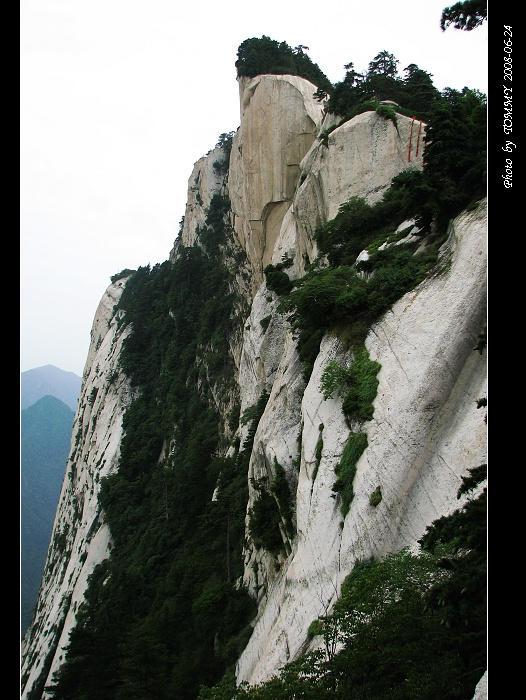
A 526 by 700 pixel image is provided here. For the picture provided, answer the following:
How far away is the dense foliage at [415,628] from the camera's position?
7.52 m

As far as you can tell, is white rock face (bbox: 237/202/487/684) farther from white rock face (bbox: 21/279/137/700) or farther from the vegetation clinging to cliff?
white rock face (bbox: 21/279/137/700)

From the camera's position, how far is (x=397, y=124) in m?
25.0

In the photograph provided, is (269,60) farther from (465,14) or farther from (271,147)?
(465,14)

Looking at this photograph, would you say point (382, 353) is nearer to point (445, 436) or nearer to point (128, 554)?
point (445, 436)

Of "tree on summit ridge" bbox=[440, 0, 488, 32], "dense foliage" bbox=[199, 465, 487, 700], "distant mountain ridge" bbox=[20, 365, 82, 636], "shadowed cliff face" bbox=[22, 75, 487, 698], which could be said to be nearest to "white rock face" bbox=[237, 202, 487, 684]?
"shadowed cliff face" bbox=[22, 75, 487, 698]

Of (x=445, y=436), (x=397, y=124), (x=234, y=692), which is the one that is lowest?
(x=234, y=692)

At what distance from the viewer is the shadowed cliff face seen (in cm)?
1226

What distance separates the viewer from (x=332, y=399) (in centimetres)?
1599

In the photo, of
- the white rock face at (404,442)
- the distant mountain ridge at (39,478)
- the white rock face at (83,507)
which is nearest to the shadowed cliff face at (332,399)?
Result: the white rock face at (404,442)

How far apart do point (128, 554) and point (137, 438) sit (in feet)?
40.9

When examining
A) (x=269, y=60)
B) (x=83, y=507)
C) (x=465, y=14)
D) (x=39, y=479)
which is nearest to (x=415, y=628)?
(x=465, y=14)

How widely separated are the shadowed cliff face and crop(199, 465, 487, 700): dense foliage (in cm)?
195

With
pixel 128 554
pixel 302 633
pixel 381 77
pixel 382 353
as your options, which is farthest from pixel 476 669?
pixel 128 554

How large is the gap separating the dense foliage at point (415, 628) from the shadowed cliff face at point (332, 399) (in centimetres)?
195
